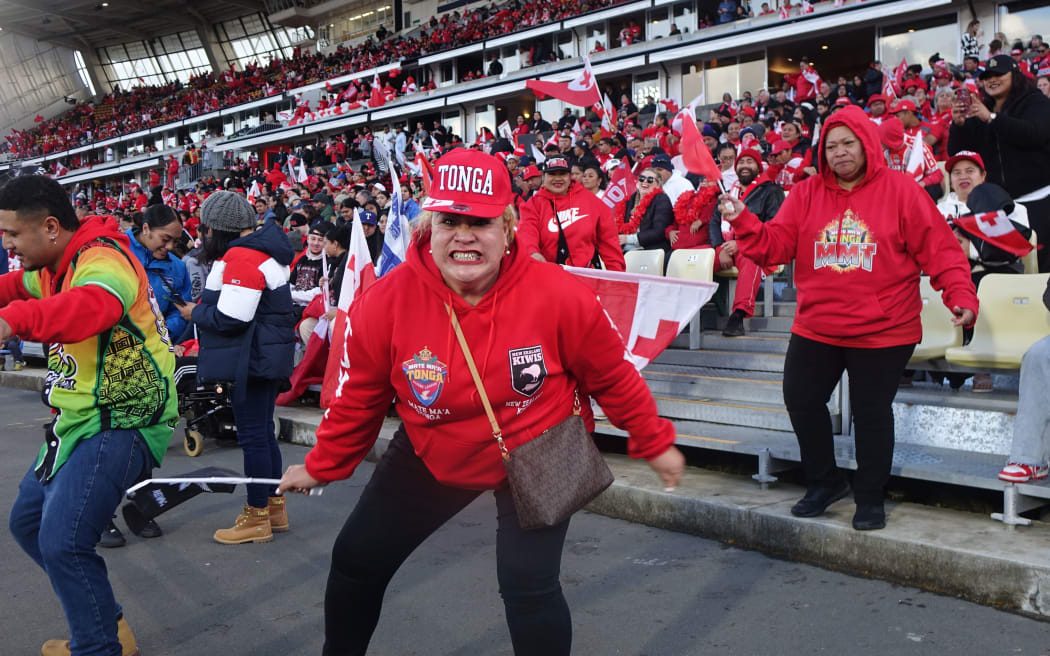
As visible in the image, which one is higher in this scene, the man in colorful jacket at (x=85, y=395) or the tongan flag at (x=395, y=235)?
the man in colorful jacket at (x=85, y=395)

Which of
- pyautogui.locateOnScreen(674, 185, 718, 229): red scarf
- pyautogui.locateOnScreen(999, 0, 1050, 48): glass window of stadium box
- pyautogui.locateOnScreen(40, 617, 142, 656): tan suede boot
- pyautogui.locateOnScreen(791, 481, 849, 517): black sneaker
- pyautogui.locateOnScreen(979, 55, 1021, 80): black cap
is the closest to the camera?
pyautogui.locateOnScreen(40, 617, 142, 656): tan suede boot

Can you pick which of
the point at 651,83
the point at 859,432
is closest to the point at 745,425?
the point at 859,432

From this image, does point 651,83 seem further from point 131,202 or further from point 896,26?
point 131,202

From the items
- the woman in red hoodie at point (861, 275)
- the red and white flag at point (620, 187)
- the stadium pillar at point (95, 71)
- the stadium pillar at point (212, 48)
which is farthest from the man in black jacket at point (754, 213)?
the stadium pillar at point (95, 71)

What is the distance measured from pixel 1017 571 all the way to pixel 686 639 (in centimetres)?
147

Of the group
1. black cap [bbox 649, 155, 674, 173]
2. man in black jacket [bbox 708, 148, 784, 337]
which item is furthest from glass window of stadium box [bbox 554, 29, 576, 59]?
man in black jacket [bbox 708, 148, 784, 337]

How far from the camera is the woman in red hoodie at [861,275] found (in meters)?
4.40

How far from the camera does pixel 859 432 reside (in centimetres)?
454

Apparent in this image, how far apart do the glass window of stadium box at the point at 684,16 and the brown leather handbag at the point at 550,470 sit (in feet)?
106

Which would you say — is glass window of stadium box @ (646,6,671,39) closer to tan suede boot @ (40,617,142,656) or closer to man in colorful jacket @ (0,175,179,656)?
man in colorful jacket @ (0,175,179,656)

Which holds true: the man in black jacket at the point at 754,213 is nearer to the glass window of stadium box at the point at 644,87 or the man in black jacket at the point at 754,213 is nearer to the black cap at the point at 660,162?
the black cap at the point at 660,162

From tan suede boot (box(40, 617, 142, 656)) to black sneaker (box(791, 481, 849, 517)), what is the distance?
325 centimetres

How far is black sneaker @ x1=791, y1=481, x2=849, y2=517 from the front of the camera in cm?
476

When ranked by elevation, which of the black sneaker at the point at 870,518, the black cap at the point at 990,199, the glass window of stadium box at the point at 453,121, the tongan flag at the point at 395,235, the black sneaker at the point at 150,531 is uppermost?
the tongan flag at the point at 395,235
